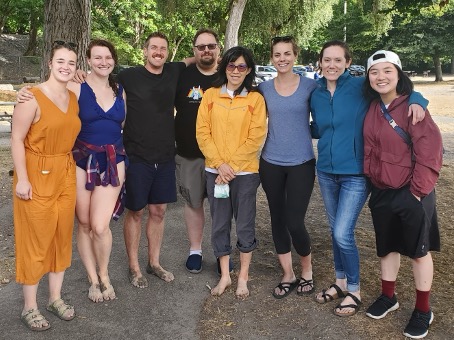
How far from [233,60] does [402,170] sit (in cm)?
150

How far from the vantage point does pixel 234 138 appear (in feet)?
12.3

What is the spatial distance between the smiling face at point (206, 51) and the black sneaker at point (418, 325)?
8.33 ft

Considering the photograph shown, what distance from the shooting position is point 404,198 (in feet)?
10.8

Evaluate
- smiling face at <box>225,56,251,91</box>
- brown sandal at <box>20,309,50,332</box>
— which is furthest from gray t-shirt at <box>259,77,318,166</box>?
brown sandal at <box>20,309,50,332</box>

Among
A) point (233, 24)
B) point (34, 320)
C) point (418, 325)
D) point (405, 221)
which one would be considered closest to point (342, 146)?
point (405, 221)

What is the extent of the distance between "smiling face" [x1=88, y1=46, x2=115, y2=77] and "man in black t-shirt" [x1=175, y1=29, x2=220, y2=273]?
735mm

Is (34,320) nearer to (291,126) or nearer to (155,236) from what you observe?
(155,236)

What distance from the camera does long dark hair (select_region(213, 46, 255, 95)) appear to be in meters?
3.81

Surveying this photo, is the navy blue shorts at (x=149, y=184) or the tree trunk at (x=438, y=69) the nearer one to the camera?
the navy blue shorts at (x=149, y=184)

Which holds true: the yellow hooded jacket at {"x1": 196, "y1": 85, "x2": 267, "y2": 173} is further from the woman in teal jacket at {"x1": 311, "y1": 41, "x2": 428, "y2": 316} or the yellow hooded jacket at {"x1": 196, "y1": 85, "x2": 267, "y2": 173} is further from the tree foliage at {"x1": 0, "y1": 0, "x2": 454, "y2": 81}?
the tree foliage at {"x1": 0, "y1": 0, "x2": 454, "y2": 81}

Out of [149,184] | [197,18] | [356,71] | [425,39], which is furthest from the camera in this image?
[425,39]

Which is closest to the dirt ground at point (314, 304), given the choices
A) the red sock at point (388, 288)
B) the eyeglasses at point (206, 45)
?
the red sock at point (388, 288)

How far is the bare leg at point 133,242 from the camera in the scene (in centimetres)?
412

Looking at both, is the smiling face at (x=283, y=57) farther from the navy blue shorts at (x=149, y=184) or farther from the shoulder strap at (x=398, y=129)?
the navy blue shorts at (x=149, y=184)
